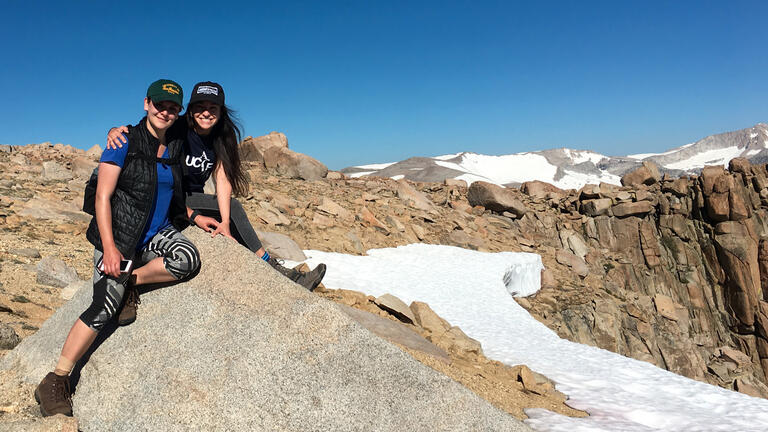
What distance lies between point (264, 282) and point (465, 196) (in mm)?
25045

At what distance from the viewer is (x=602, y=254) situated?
2652 centimetres

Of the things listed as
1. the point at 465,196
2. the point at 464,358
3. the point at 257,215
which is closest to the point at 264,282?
the point at 464,358

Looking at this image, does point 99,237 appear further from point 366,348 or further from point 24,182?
point 24,182

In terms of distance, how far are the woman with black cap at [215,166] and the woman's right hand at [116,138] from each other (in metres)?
0.52

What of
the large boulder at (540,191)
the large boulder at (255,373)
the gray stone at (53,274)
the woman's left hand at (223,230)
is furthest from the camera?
the large boulder at (540,191)

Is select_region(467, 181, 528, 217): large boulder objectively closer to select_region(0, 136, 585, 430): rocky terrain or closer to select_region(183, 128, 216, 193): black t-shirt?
select_region(0, 136, 585, 430): rocky terrain

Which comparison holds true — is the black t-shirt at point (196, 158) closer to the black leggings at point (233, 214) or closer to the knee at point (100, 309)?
the black leggings at point (233, 214)

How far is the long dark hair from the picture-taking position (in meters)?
4.42

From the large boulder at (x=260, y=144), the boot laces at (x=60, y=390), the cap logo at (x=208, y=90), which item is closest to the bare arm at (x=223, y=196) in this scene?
the cap logo at (x=208, y=90)

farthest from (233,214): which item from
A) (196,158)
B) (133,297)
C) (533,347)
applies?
(533,347)

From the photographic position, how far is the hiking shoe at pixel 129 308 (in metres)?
3.89

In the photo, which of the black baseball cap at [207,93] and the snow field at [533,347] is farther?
the snow field at [533,347]

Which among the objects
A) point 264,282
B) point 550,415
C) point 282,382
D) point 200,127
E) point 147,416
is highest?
point 200,127

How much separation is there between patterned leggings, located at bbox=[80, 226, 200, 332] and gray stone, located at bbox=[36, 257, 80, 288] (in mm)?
5114
